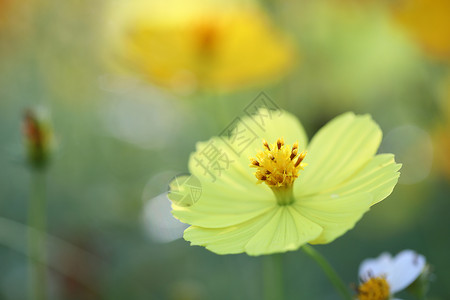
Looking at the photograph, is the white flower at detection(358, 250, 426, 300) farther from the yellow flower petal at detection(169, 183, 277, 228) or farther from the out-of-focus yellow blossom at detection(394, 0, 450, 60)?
the out-of-focus yellow blossom at detection(394, 0, 450, 60)

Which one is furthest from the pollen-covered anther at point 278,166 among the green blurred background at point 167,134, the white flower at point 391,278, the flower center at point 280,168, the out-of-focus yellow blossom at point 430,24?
the out-of-focus yellow blossom at point 430,24

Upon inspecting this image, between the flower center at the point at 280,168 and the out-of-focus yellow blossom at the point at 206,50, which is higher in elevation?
the out-of-focus yellow blossom at the point at 206,50

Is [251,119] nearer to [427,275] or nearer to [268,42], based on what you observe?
[427,275]

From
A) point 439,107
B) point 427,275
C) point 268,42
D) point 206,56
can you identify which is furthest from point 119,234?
point 427,275

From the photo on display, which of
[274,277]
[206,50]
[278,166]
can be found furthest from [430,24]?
[278,166]

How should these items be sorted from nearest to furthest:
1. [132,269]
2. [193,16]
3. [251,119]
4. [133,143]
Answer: [251,119], [132,269], [193,16], [133,143]

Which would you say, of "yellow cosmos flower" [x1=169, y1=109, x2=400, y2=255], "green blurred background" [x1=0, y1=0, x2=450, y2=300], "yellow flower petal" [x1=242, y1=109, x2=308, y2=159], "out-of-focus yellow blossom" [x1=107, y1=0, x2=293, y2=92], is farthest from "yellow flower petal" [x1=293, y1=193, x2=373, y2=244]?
"out-of-focus yellow blossom" [x1=107, y1=0, x2=293, y2=92]

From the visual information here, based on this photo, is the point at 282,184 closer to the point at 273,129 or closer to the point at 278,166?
the point at 278,166

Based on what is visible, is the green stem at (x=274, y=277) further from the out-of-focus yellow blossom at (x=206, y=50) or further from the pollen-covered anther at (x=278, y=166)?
the out-of-focus yellow blossom at (x=206, y=50)
